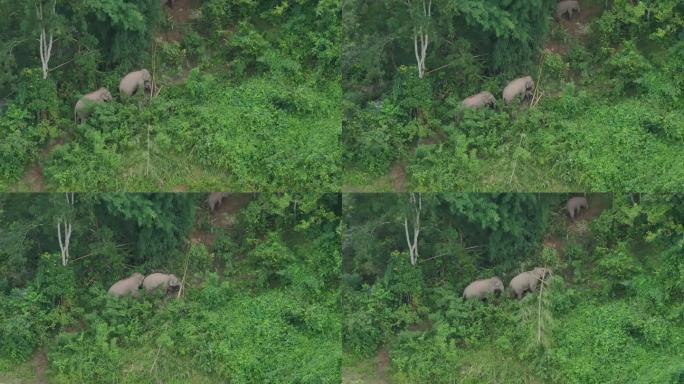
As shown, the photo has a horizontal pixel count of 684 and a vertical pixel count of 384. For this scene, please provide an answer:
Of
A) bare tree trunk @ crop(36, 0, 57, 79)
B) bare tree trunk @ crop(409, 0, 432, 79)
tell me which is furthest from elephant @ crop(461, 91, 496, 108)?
bare tree trunk @ crop(36, 0, 57, 79)

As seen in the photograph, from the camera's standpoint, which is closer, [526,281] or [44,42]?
[44,42]

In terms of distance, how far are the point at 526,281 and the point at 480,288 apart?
58 cm

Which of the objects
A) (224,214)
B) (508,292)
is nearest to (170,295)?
(224,214)

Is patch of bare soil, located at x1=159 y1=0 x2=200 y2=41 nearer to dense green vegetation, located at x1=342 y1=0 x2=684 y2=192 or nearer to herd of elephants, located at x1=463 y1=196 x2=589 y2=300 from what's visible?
dense green vegetation, located at x1=342 y1=0 x2=684 y2=192

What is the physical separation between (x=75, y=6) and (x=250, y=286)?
13.5 feet

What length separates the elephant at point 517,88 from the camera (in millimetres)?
15852

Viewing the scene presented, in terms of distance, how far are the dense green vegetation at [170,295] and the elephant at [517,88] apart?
8.31ft

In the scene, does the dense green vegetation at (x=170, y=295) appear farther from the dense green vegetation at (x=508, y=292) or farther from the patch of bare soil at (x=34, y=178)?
the dense green vegetation at (x=508, y=292)

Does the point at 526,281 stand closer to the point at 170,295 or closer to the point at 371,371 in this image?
the point at 371,371

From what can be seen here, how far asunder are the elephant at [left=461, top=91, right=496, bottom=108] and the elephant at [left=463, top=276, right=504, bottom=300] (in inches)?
87.2

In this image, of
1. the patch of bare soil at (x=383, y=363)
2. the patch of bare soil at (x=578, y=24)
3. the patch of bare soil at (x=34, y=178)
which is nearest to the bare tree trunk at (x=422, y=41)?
the patch of bare soil at (x=578, y=24)

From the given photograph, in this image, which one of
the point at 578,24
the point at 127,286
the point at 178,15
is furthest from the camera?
the point at 578,24

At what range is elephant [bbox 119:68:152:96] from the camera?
15.6 metres

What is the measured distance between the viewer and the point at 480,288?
51.4 feet
